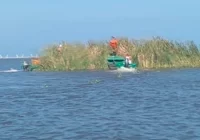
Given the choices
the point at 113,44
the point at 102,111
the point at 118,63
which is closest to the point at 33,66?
the point at 113,44

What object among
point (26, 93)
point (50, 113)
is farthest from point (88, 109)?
point (26, 93)

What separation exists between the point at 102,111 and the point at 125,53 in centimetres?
2929

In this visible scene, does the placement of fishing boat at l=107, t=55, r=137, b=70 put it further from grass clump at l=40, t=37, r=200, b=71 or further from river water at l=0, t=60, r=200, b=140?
river water at l=0, t=60, r=200, b=140

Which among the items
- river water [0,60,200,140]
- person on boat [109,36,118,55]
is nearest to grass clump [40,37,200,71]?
person on boat [109,36,118,55]

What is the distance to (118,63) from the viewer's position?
4909 centimetres

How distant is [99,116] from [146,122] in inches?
92.4

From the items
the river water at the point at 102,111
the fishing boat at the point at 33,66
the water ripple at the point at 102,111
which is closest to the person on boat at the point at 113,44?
the fishing boat at the point at 33,66

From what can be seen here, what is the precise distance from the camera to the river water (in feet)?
55.4

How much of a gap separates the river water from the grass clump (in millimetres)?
14066

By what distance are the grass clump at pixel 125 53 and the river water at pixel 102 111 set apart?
14066 mm

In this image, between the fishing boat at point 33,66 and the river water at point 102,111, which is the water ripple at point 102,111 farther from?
the fishing boat at point 33,66

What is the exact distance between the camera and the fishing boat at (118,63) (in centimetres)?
4841

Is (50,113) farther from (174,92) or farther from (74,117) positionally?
(174,92)

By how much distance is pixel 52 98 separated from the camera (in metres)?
27.8
